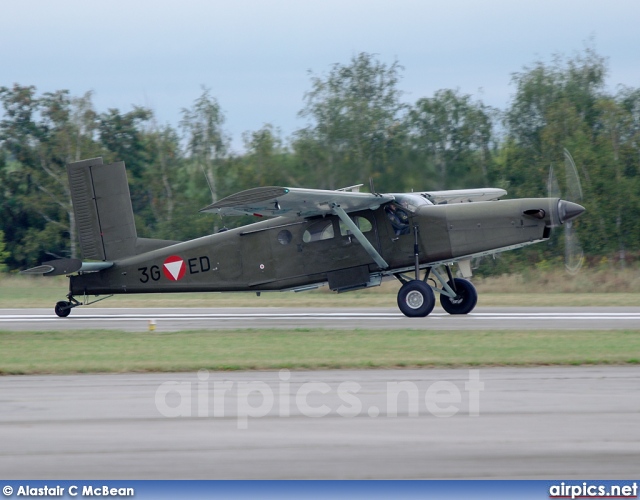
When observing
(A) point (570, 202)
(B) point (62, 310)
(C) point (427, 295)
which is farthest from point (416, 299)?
(B) point (62, 310)

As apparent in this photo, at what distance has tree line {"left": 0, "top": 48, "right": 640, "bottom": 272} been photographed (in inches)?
1185

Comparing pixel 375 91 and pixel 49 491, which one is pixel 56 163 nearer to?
pixel 375 91

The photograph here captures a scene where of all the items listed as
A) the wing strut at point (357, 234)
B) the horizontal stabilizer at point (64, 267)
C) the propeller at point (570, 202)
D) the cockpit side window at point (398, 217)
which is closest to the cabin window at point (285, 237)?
the wing strut at point (357, 234)

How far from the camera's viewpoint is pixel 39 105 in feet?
147

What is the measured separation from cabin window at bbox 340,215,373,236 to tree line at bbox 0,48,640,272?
693 cm

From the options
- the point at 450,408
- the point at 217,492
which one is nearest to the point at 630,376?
the point at 450,408

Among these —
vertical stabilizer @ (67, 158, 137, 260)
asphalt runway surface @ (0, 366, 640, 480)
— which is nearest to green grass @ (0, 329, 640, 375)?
asphalt runway surface @ (0, 366, 640, 480)

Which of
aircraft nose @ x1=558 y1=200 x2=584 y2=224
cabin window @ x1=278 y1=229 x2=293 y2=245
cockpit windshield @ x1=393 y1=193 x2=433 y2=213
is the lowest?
aircraft nose @ x1=558 y1=200 x2=584 y2=224

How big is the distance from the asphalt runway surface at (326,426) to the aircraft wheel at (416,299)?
777 cm

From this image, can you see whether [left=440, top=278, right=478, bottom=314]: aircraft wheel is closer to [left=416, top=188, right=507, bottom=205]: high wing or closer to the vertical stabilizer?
[left=416, top=188, right=507, bottom=205]: high wing

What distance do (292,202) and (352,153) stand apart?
12318 millimetres

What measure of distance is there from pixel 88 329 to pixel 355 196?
592cm

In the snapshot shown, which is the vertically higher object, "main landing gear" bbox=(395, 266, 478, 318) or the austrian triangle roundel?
the austrian triangle roundel

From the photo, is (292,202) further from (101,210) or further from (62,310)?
(62,310)
